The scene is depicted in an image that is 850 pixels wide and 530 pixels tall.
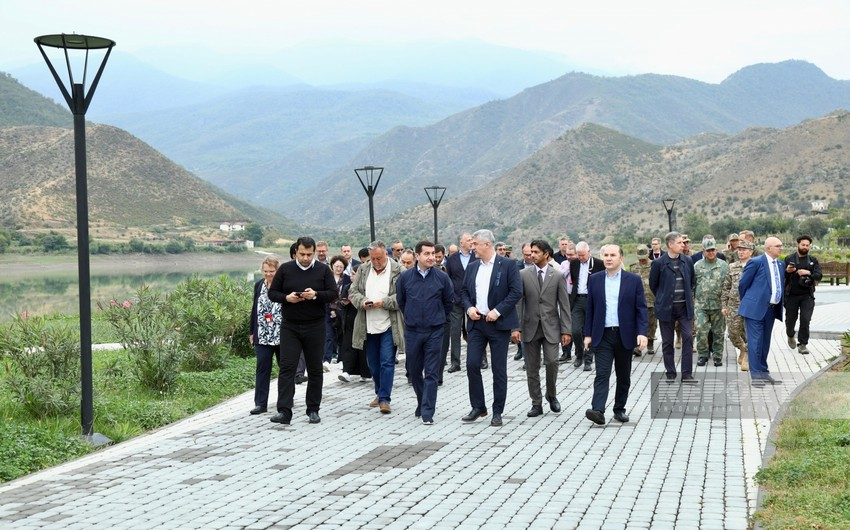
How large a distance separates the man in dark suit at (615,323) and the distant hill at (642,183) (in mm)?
75276

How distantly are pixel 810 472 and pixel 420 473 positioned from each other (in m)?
2.81

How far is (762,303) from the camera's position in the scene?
12.5 m

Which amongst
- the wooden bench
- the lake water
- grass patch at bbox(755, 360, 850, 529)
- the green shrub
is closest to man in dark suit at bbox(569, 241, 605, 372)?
grass patch at bbox(755, 360, 850, 529)

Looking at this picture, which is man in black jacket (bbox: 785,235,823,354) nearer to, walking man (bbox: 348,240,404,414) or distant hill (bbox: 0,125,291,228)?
walking man (bbox: 348,240,404,414)

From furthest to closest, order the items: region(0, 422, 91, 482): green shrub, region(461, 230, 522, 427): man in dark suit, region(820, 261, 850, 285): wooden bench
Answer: region(820, 261, 850, 285): wooden bench < region(461, 230, 522, 427): man in dark suit < region(0, 422, 91, 482): green shrub

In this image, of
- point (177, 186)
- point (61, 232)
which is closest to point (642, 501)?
point (61, 232)

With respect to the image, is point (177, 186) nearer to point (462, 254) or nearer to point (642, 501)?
point (462, 254)

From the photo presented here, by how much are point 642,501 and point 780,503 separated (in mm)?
889

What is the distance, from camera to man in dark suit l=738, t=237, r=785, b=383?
12.5m

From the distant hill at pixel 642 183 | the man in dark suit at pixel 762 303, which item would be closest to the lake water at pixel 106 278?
the distant hill at pixel 642 183

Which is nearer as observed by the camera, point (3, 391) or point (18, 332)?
point (18, 332)

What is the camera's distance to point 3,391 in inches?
488

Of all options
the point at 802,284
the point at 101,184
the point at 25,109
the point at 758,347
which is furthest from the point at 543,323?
the point at 25,109

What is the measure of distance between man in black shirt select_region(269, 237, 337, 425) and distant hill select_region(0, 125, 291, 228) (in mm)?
82212
